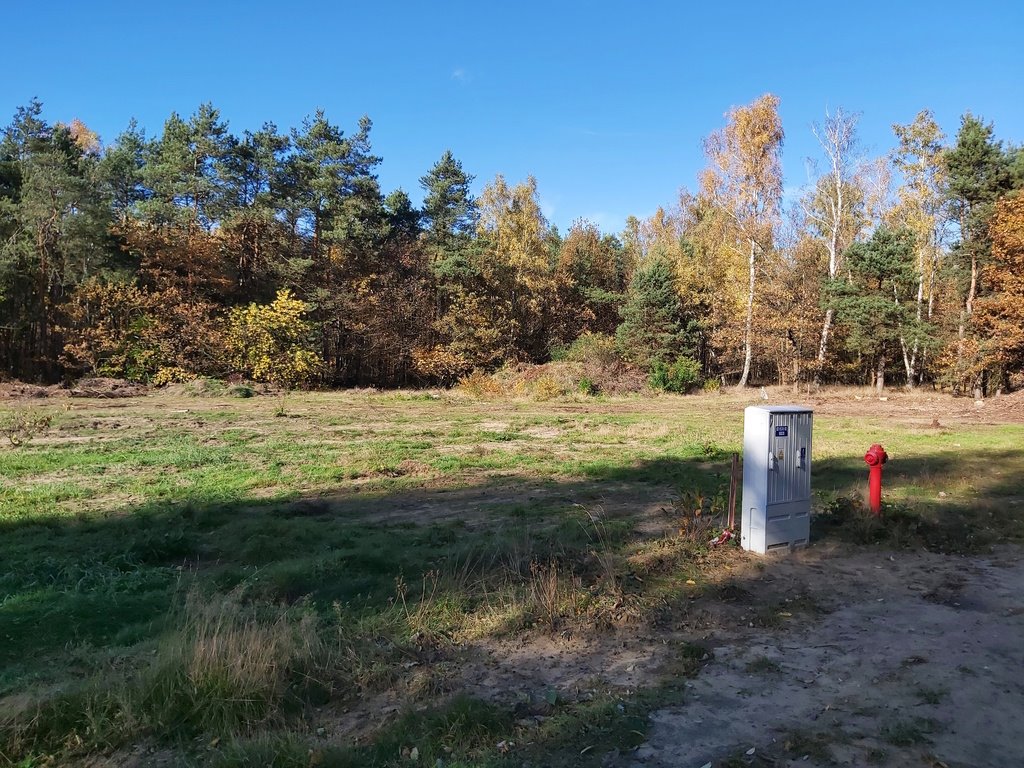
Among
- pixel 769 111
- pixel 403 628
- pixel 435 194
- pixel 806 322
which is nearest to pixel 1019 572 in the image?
pixel 403 628

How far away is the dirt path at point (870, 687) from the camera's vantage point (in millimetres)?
3201

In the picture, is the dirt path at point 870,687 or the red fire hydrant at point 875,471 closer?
the dirt path at point 870,687

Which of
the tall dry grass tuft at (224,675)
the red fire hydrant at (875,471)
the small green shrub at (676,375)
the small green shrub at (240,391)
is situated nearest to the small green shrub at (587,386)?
the small green shrub at (676,375)

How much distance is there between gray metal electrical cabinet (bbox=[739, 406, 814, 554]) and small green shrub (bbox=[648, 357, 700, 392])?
2862 cm

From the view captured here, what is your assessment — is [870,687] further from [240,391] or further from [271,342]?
[271,342]

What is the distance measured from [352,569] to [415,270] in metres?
36.6

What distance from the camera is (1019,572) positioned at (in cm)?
604

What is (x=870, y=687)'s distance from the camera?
3.87m

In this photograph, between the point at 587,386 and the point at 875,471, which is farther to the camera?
the point at 587,386

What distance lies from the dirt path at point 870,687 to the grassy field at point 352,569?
34 centimetres

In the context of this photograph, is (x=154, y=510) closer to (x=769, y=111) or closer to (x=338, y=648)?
A: (x=338, y=648)

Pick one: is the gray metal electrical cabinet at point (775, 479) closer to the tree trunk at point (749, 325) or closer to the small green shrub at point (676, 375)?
the small green shrub at point (676, 375)

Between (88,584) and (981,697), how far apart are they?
6.92 m

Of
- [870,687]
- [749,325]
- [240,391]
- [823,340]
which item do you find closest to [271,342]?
[240,391]
